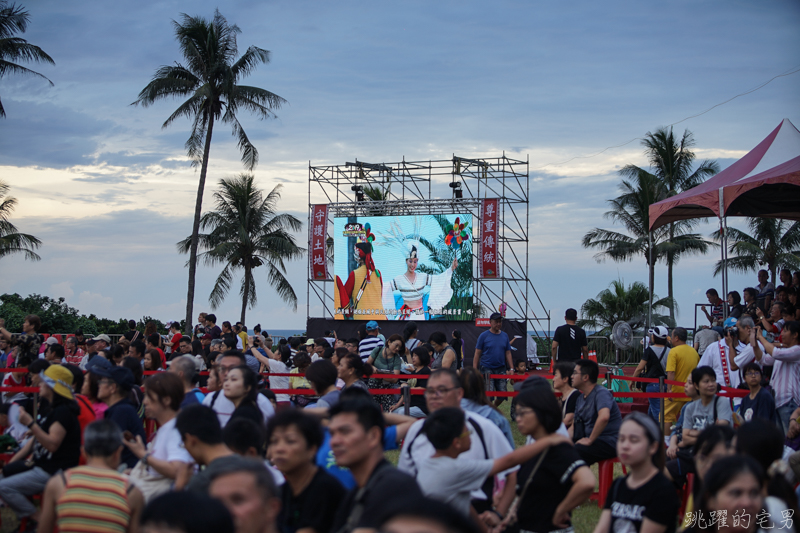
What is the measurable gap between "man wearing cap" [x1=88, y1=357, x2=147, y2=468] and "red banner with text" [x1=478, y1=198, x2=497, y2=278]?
17573mm

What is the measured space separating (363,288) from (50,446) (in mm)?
18371

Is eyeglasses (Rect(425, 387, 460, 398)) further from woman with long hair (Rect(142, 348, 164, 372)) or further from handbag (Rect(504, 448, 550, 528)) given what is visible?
woman with long hair (Rect(142, 348, 164, 372))

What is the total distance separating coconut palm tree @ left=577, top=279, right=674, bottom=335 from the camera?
31.4m

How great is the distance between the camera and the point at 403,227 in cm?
2344

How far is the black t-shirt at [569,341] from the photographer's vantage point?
1133 cm

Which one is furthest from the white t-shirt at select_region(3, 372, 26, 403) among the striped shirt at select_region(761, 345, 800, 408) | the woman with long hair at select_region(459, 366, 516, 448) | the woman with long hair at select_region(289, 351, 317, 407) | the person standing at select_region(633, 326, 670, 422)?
the striped shirt at select_region(761, 345, 800, 408)

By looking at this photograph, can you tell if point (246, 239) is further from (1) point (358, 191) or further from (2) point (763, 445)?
(2) point (763, 445)

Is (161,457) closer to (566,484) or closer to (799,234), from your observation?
(566,484)

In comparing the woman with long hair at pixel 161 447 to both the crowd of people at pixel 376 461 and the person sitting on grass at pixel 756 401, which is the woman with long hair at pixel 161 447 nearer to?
the crowd of people at pixel 376 461

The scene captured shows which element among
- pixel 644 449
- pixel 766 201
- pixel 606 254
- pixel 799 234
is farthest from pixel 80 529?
pixel 799 234

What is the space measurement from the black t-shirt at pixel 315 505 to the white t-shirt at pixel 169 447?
4.05 ft

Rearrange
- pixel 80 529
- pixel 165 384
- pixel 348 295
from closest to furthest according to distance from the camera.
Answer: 1. pixel 80 529
2. pixel 165 384
3. pixel 348 295

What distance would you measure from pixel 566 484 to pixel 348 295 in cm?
2021

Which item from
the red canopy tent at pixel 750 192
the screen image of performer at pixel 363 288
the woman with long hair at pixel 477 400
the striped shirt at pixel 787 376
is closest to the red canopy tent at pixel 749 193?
the red canopy tent at pixel 750 192
